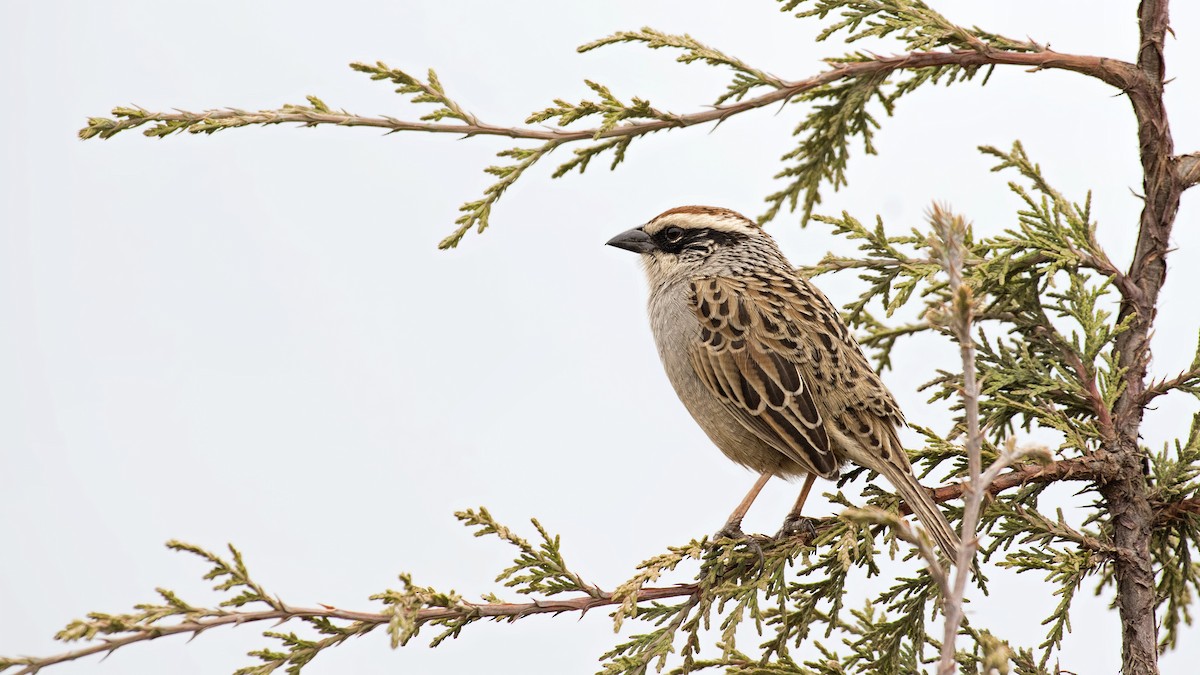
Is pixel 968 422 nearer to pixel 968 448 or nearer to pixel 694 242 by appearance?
pixel 968 448

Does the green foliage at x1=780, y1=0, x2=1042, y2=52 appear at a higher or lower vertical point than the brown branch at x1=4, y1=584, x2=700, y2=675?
higher

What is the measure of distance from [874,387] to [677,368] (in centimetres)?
80

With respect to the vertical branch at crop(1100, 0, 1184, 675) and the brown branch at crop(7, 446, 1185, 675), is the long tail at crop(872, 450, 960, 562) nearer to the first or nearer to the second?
the brown branch at crop(7, 446, 1185, 675)

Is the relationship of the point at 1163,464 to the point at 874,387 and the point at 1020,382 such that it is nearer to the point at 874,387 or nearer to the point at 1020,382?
the point at 1020,382

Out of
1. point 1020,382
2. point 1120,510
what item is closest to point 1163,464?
point 1120,510

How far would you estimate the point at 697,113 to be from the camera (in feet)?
14.7

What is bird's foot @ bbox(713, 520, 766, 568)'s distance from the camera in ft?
14.5

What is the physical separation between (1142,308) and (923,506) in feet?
3.61

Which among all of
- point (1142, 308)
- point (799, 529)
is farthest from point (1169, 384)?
point (799, 529)

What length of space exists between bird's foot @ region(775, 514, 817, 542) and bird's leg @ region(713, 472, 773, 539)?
0.47 ft

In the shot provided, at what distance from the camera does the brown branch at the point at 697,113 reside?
4184 mm

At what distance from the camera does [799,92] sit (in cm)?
457

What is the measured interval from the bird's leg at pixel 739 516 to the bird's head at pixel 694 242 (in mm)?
974

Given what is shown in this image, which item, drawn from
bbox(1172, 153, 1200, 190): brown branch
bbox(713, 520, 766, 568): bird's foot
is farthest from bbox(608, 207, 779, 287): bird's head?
bbox(1172, 153, 1200, 190): brown branch
